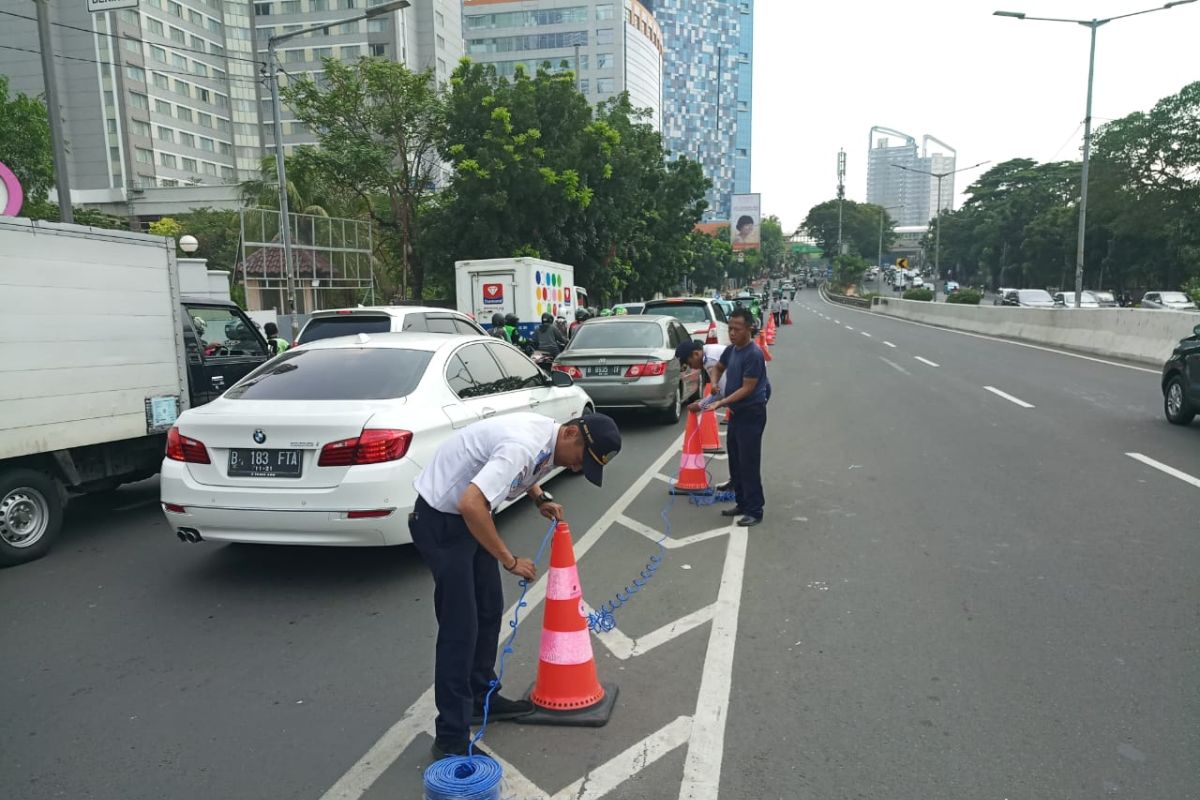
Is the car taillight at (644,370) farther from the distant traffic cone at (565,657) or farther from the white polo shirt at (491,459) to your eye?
the white polo shirt at (491,459)

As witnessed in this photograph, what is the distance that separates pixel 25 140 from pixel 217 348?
88.2 feet

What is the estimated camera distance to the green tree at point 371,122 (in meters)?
25.4

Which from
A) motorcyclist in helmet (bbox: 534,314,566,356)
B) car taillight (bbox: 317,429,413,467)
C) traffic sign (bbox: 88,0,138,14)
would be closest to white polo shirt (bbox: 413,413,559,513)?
car taillight (bbox: 317,429,413,467)

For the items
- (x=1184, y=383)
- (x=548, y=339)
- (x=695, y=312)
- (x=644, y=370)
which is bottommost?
(x=1184, y=383)

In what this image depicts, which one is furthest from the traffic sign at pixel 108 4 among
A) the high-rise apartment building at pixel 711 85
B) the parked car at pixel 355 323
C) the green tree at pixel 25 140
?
the high-rise apartment building at pixel 711 85

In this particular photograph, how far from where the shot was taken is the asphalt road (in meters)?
3.12

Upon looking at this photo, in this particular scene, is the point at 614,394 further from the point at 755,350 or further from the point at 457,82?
the point at 457,82

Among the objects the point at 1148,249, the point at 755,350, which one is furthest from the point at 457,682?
the point at 1148,249

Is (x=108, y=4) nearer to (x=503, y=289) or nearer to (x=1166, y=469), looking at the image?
(x=503, y=289)

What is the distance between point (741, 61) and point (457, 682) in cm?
20755

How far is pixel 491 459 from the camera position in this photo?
2910 millimetres

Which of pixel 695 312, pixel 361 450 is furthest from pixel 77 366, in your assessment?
pixel 695 312

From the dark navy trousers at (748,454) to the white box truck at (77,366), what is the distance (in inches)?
182

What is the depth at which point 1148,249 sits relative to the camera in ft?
180
